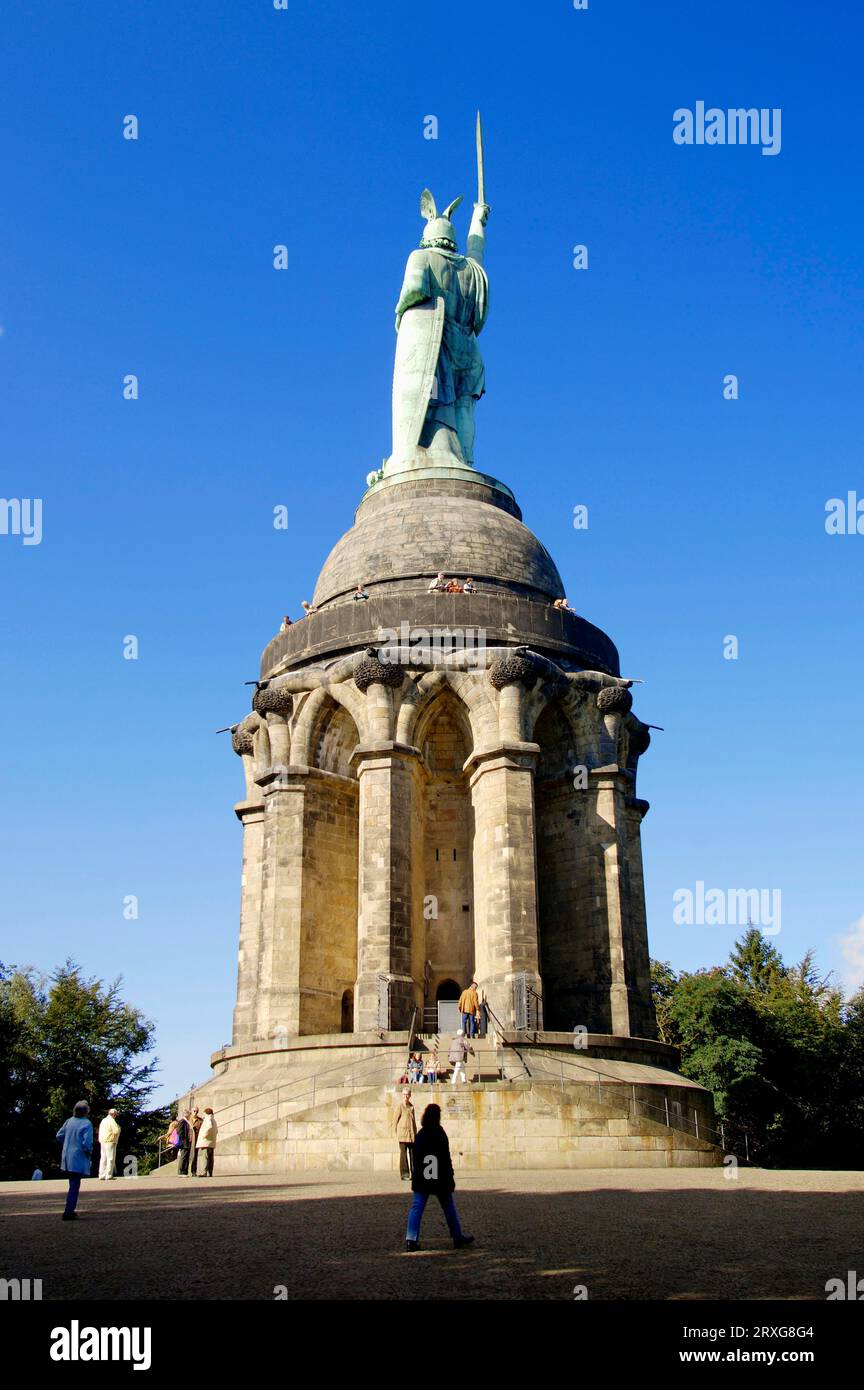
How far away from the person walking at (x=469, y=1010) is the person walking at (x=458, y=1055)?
4.20 feet

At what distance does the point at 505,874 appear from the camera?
27672mm

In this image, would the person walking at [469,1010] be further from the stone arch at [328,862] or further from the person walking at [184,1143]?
the person walking at [184,1143]

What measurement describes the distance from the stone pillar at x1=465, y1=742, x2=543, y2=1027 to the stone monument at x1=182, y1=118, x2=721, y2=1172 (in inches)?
2.3

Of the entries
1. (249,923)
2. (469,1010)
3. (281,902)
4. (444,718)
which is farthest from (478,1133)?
(444,718)

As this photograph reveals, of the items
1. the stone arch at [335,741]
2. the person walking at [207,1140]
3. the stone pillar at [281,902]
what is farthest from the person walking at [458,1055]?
the stone arch at [335,741]

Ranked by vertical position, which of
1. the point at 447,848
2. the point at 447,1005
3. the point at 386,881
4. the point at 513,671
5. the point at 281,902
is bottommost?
the point at 447,1005

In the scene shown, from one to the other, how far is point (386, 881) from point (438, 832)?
5122 millimetres

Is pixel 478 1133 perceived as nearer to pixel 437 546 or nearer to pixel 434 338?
pixel 437 546

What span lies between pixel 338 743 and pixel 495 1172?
14218 mm

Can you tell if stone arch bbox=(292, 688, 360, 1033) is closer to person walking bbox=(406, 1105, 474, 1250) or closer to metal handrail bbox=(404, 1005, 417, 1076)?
metal handrail bbox=(404, 1005, 417, 1076)
